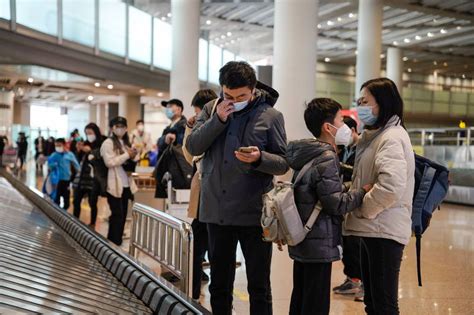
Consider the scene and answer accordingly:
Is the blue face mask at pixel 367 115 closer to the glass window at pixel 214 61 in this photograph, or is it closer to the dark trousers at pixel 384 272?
the dark trousers at pixel 384 272

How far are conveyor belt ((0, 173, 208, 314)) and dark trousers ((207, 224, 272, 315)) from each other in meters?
0.35

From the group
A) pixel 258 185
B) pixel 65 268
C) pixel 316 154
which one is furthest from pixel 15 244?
pixel 316 154

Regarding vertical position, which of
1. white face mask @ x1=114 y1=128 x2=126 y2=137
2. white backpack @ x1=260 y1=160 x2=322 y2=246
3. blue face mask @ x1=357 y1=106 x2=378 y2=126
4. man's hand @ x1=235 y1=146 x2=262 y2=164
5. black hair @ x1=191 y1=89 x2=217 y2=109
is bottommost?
white backpack @ x1=260 y1=160 x2=322 y2=246

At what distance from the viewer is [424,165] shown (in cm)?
359

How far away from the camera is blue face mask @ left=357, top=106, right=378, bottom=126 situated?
3.34 m

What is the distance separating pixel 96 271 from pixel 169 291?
1437 millimetres

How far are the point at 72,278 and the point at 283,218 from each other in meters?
1.77

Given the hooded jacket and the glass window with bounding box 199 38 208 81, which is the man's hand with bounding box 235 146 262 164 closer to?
the hooded jacket

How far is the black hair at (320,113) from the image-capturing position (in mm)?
3209

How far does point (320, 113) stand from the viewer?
321cm

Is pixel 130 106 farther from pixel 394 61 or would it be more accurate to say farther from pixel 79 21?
Result: pixel 394 61

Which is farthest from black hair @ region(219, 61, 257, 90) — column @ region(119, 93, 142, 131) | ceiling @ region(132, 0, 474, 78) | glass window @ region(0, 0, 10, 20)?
column @ region(119, 93, 142, 131)

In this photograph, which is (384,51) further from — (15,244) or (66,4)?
(15,244)

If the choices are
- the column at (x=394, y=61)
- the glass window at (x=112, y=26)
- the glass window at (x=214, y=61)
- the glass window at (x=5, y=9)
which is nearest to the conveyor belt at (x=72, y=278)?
the glass window at (x=5, y=9)
